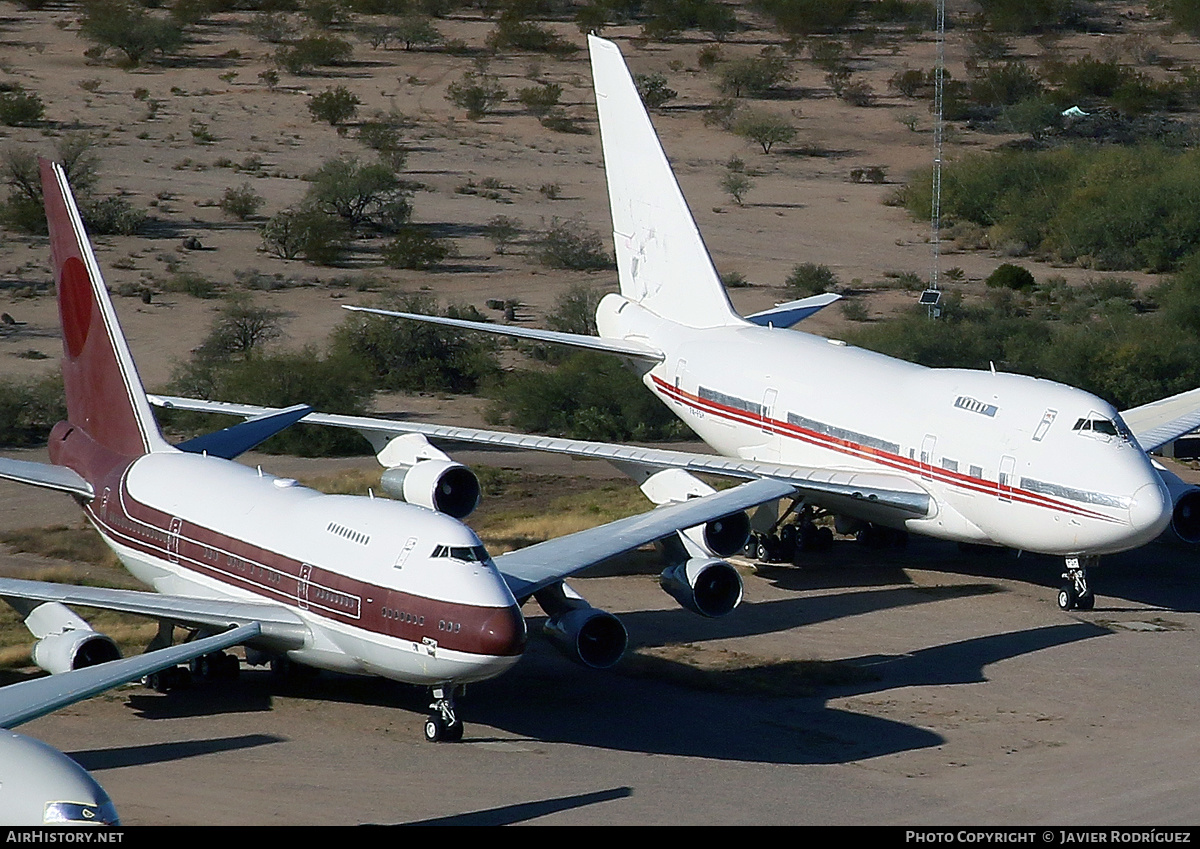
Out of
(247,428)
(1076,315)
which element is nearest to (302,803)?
(247,428)

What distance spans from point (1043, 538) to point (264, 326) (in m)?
35.9

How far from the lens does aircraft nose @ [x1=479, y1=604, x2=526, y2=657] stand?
1018 inches

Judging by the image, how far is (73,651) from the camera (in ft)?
92.6

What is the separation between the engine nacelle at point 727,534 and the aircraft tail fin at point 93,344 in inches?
405

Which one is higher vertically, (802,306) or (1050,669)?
(802,306)

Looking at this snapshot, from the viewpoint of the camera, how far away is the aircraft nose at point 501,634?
25.9 metres

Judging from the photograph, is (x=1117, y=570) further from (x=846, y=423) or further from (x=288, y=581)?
(x=288, y=581)

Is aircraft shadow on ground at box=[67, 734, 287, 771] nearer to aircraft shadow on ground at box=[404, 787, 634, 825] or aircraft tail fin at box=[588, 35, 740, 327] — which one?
aircraft shadow on ground at box=[404, 787, 634, 825]

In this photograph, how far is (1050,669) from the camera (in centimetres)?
3288

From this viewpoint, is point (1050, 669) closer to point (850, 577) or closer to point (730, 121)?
point (850, 577)

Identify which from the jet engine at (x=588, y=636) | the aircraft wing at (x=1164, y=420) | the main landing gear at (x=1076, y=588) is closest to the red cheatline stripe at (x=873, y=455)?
the main landing gear at (x=1076, y=588)

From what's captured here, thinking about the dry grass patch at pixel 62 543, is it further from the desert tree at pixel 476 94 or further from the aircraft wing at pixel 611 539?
the desert tree at pixel 476 94

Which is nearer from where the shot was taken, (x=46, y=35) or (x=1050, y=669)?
(x=1050, y=669)

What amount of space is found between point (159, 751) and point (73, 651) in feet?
7.29
